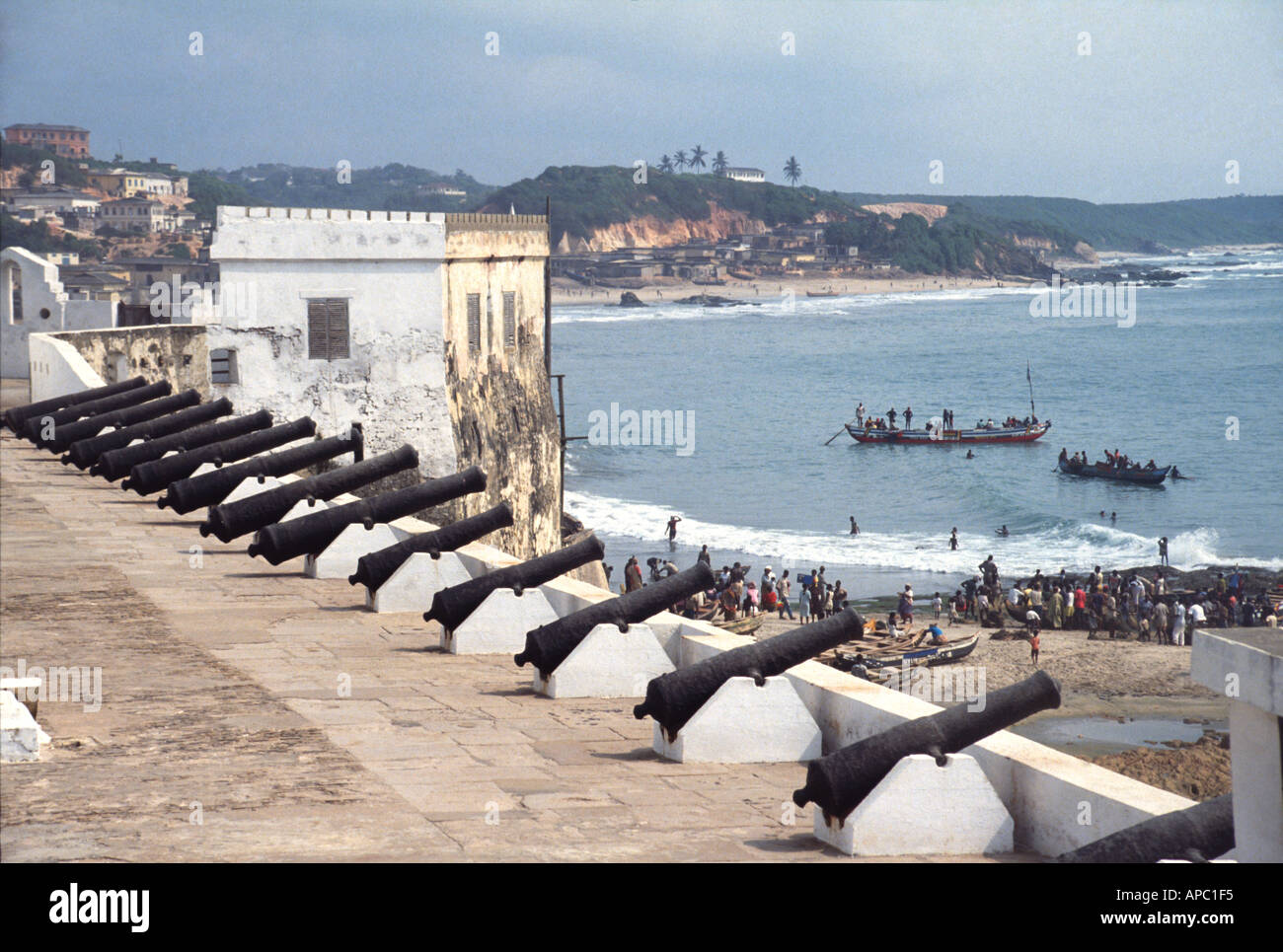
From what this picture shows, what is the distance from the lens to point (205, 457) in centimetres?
1819

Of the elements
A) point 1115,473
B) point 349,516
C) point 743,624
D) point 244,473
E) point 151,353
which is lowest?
point 1115,473

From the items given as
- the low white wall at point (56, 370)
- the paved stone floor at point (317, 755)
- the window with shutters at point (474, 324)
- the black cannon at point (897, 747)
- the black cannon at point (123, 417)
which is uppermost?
the window with shutters at point (474, 324)

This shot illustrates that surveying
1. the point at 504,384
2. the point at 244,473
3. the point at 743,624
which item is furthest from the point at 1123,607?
the point at 244,473

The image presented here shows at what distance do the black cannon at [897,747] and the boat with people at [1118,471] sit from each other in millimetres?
57779

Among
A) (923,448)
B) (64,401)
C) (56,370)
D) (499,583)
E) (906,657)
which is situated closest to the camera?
(499,583)

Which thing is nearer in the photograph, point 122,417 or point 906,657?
point 122,417

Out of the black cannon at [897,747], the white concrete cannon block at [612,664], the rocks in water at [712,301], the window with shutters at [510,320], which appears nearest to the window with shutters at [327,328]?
the window with shutters at [510,320]

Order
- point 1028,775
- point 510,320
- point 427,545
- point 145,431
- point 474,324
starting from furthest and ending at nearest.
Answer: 1. point 510,320
2. point 474,324
3. point 145,431
4. point 427,545
5. point 1028,775

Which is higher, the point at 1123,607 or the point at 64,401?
the point at 64,401

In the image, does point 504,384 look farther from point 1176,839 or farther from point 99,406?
point 1176,839

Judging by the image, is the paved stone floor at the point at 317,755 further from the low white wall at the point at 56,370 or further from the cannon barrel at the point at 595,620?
the low white wall at the point at 56,370

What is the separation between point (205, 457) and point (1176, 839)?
14.4 m

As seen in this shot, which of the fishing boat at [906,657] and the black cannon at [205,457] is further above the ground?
the black cannon at [205,457]

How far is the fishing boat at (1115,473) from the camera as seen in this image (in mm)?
62094
